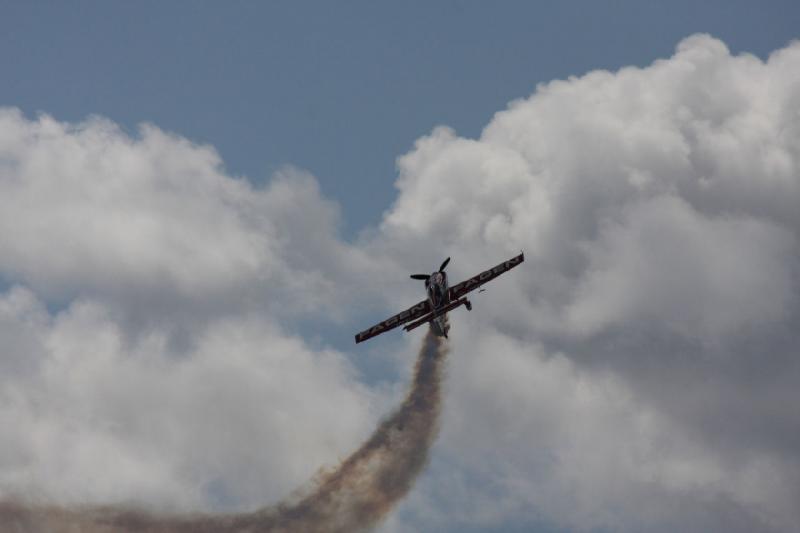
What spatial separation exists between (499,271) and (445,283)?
8129 millimetres

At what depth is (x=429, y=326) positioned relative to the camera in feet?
647

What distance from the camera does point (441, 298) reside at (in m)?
193

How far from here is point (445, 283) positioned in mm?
193750

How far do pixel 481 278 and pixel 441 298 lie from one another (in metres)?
7.25

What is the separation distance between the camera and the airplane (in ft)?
634

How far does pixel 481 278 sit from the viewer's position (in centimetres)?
19712

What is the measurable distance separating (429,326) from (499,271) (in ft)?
40.1

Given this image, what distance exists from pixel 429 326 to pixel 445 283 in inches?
284

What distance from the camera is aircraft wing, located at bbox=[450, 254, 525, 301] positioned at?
196 metres

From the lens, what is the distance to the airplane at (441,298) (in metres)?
193

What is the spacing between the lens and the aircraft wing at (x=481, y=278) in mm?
196000
